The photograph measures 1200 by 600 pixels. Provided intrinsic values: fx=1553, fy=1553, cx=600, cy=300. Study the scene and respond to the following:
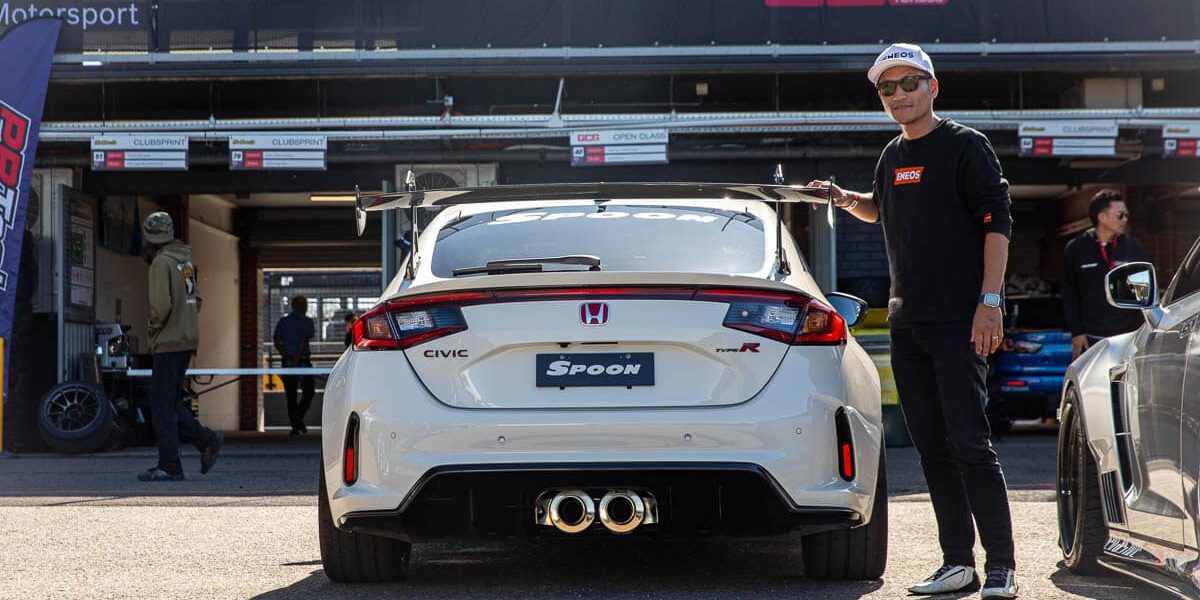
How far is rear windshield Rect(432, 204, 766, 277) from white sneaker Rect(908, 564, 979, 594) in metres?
1.13

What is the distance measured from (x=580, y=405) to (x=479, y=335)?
1.24ft

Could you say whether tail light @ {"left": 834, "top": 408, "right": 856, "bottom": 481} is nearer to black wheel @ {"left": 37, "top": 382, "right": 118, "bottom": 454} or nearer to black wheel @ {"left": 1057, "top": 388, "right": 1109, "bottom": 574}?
black wheel @ {"left": 1057, "top": 388, "right": 1109, "bottom": 574}

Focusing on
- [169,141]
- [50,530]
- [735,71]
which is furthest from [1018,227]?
[50,530]

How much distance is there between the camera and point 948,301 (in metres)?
4.85

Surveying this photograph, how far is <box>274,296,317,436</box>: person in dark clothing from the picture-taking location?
2053 cm

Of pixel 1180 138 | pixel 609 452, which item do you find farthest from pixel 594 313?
pixel 1180 138

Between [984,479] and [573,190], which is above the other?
[573,190]

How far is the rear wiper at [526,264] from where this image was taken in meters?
4.90

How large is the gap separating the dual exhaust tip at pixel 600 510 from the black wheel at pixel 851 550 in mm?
759

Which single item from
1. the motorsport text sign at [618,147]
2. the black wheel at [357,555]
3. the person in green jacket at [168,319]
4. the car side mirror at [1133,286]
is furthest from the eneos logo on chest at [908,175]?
the motorsport text sign at [618,147]

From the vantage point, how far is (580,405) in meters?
4.61

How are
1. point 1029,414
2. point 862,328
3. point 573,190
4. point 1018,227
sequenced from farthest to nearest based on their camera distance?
point 1018,227
point 1029,414
point 862,328
point 573,190

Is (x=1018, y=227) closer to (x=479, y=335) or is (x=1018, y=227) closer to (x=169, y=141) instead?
(x=169, y=141)

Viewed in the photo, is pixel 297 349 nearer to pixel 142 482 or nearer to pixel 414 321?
pixel 142 482
